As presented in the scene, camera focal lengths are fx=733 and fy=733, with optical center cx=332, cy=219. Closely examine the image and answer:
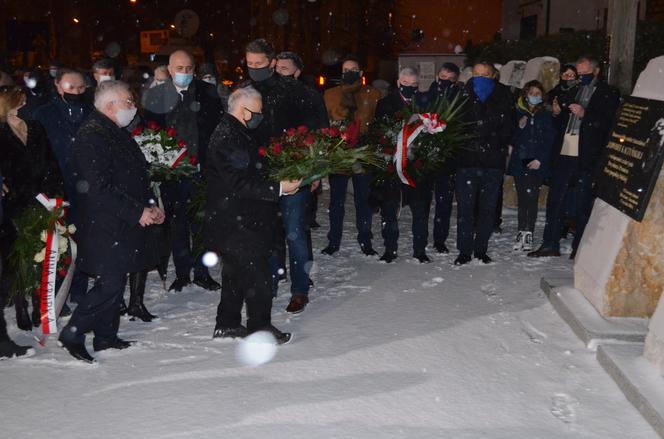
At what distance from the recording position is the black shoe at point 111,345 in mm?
5336

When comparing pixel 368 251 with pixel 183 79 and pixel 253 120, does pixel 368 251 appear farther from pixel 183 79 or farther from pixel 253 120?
pixel 253 120

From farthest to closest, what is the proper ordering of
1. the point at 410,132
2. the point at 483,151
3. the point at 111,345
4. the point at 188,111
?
the point at 483,151 → the point at 410,132 → the point at 188,111 → the point at 111,345

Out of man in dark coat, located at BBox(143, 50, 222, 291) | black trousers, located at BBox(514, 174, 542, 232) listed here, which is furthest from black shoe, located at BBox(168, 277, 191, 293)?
black trousers, located at BBox(514, 174, 542, 232)

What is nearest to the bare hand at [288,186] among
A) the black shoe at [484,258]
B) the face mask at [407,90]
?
the face mask at [407,90]

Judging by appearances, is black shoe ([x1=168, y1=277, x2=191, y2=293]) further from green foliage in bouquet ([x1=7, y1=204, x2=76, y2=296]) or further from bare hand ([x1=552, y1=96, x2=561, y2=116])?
bare hand ([x1=552, y1=96, x2=561, y2=116])

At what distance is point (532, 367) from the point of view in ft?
16.6

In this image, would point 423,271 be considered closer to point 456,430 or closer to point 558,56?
point 456,430

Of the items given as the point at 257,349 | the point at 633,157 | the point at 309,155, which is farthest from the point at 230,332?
the point at 633,157

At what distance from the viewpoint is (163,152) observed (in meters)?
6.21

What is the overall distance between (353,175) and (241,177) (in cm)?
322

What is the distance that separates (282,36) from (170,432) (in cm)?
3261

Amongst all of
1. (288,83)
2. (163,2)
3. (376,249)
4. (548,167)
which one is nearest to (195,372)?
(288,83)

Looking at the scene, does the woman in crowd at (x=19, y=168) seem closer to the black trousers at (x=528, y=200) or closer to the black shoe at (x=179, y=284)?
the black shoe at (x=179, y=284)

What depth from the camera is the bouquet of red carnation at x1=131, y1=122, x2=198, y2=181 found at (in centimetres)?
618
